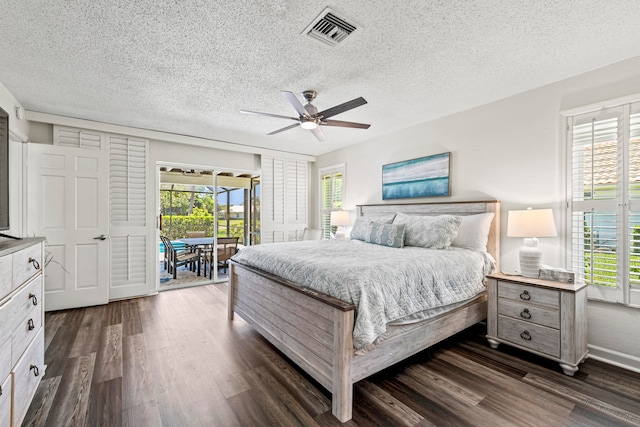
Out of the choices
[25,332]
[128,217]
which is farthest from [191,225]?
[25,332]

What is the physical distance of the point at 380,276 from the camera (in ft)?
6.48

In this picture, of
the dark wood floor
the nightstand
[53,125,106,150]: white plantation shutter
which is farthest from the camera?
[53,125,106,150]: white plantation shutter

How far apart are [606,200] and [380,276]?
2.16m

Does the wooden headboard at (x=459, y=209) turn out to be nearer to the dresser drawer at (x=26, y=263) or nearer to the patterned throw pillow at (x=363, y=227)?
the patterned throw pillow at (x=363, y=227)

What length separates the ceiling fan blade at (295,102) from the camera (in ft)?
7.82

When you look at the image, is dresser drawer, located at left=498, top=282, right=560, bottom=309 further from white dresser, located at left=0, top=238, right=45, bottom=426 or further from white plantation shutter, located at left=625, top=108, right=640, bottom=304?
white dresser, located at left=0, top=238, right=45, bottom=426

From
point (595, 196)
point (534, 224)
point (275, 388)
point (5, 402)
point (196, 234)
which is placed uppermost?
point (595, 196)

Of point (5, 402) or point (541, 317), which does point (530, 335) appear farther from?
point (5, 402)

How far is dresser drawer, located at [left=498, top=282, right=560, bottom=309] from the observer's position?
7.52ft

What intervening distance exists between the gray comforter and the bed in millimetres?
74

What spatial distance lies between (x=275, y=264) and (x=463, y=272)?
171 cm

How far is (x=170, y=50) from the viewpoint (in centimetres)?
223

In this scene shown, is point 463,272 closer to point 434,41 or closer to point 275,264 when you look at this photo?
point 275,264

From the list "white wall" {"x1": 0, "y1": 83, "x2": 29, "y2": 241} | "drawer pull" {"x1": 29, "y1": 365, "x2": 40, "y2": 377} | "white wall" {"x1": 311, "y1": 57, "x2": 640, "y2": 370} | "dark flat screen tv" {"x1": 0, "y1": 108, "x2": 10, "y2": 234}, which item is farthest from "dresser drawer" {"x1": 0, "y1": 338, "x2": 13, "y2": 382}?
"white wall" {"x1": 311, "y1": 57, "x2": 640, "y2": 370}
